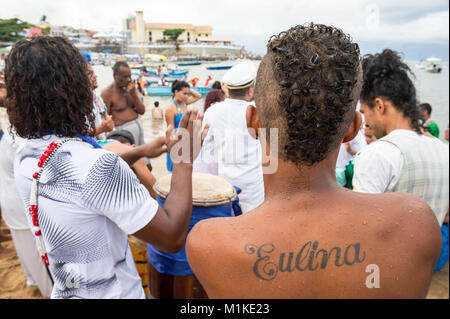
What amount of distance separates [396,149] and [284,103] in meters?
1.29

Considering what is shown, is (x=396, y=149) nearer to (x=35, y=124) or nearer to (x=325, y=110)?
(x=325, y=110)

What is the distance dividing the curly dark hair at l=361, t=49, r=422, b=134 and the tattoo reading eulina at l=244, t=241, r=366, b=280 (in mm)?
1485

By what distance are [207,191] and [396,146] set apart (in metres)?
1.27

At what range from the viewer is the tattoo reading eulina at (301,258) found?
90 cm

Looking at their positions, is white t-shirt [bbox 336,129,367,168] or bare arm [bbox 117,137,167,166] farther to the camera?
white t-shirt [bbox 336,129,367,168]

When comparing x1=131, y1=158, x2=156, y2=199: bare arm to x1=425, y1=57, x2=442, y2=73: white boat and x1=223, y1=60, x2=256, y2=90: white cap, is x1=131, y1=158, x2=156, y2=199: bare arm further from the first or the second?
x1=425, y1=57, x2=442, y2=73: white boat

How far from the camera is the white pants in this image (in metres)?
2.58

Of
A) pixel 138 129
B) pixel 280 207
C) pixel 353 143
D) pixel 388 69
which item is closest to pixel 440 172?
pixel 388 69

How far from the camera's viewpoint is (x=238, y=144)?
3193 millimetres

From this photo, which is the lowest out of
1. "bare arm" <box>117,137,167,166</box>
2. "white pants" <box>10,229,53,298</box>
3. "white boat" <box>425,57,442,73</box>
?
"white pants" <box>10,229,53,298</box>

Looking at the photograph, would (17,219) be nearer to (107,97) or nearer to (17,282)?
(17,282)

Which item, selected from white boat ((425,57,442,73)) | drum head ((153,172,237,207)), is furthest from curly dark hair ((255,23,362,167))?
white boat ((425,57,442,73))

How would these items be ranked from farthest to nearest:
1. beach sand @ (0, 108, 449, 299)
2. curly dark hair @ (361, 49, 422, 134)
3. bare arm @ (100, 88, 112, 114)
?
bare arm @ (100, 88, 112, 114)
beach sand @ (0, 108, 449, 299)
curly dark hair @ (361, 49, 422, 134)

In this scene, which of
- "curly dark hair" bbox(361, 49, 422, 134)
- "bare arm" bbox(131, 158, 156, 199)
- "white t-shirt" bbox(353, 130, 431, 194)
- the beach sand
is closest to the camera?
"white t-shirt" bbox(353, 130, 431, 194)
